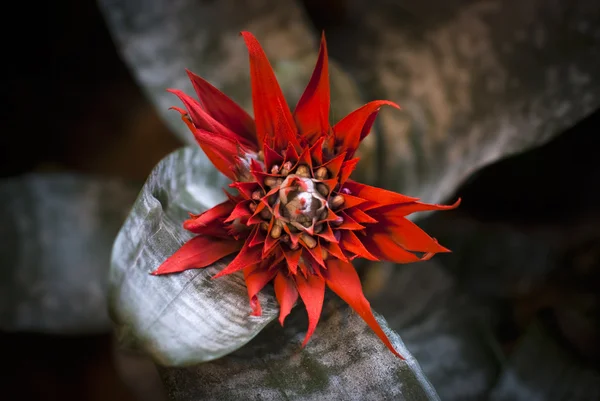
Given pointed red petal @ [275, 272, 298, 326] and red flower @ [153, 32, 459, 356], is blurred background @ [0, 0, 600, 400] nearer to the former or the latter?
red flower @ [153, 32, 459, 356]

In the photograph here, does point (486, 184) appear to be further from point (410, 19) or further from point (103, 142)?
point (103, 142)

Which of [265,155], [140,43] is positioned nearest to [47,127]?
[140,43]

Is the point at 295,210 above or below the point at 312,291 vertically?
above

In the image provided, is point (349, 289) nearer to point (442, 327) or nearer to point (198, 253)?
point (198, 253)

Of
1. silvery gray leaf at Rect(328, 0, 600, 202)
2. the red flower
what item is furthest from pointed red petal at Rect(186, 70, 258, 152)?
silvery gray leaf at Rect(328, 0, 600, 202)

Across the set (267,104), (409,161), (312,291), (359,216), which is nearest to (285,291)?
(312,291)

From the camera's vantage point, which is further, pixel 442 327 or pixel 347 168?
pixel 442 327

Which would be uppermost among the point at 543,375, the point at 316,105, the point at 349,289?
the point at 316,105
